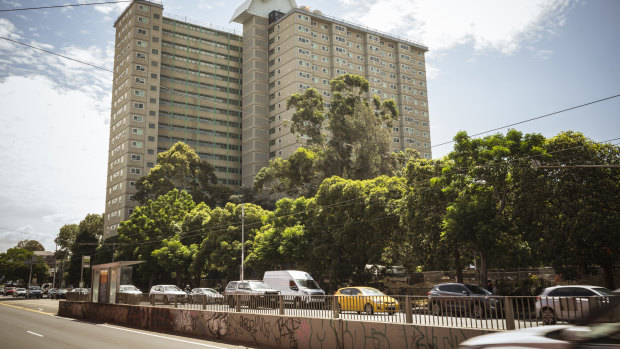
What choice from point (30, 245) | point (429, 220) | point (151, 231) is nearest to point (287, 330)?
point (429, 220)

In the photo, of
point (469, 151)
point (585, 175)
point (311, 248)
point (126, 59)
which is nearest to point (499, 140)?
point (469, 151)

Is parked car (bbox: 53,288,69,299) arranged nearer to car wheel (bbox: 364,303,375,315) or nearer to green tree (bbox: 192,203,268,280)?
green tree (bbox: 192,203,268,280)

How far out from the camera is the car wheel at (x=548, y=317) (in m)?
7.53

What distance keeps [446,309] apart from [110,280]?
19.6 metres

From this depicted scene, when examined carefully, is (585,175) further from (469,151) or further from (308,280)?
(308,280)

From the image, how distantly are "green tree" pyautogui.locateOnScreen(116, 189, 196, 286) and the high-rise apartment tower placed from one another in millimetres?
26578

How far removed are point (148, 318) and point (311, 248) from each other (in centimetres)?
2246

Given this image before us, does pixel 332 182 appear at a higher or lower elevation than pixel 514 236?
higher

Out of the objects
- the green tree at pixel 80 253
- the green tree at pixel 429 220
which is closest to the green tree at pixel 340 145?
the green tree at pixel 429 220

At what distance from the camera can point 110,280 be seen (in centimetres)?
2392

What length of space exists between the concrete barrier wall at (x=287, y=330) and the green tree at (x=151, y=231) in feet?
138

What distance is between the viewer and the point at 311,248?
41.4 meters

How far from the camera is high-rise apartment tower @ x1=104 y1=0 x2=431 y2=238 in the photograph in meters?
97.6

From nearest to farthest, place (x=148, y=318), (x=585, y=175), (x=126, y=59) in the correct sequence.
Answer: (x=148, y=318) → (x=585, y=175) → (x=126, y=59)
